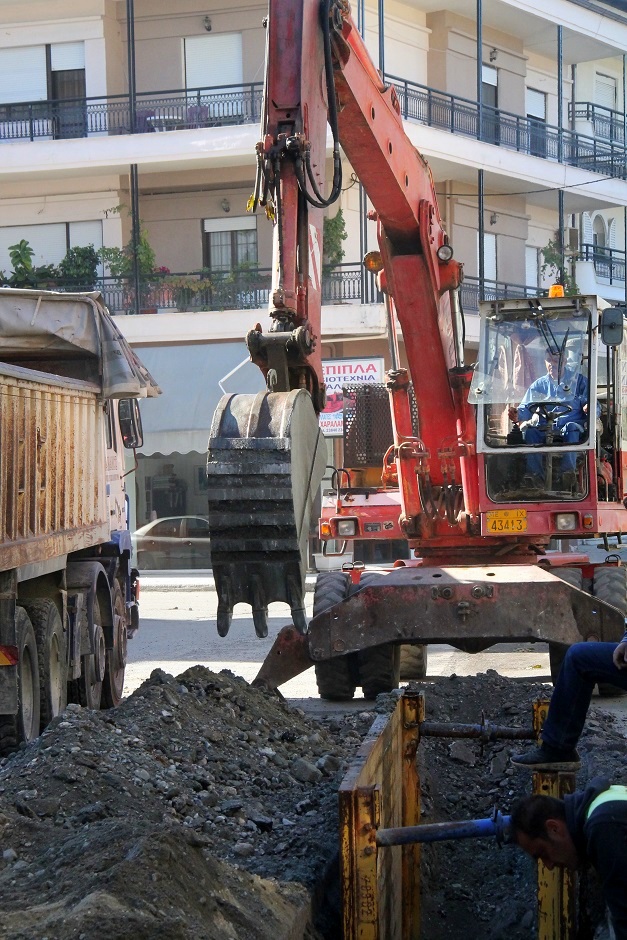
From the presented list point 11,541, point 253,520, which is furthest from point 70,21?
point 253,520

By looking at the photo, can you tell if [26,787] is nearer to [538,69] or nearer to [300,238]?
[300,238]

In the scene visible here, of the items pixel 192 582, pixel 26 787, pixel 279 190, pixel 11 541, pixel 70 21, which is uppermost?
pixel 70 21

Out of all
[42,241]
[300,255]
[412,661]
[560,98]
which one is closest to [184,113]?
[42,241]

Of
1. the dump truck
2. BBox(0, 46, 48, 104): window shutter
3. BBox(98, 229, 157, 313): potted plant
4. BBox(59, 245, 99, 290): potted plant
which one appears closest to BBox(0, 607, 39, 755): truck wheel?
the dump truck

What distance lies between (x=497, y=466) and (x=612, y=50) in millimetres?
25910

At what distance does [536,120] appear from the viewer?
3300 cm

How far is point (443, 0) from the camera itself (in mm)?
29734

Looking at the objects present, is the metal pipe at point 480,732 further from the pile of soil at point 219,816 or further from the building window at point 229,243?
the building window at point 229,243

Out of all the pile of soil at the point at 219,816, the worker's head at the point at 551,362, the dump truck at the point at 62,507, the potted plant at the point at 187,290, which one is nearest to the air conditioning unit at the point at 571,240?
the potted plant at the point at 187,290

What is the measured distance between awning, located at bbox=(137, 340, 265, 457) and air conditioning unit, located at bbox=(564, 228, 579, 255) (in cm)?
1135

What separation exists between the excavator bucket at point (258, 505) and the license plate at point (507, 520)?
17.6 feet

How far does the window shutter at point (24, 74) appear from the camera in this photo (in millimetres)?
29717

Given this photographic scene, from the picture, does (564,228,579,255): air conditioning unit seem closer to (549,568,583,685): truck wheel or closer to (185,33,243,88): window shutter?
(185,33,243,88): window shutter

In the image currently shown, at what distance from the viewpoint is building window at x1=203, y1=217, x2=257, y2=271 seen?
29.0m
